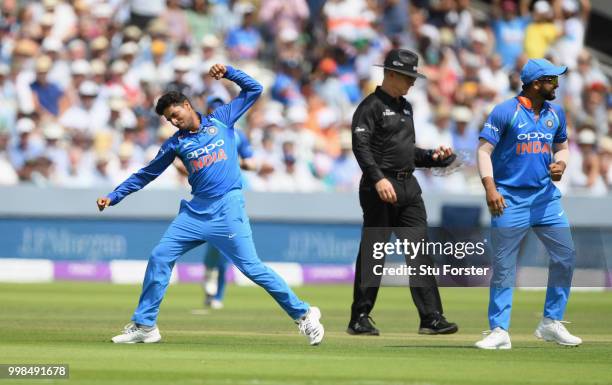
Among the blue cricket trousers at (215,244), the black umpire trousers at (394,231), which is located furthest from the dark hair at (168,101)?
the black umpire trousers at (394,231)

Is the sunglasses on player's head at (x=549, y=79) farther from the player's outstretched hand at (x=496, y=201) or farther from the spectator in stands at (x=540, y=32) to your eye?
the spectator in stands at (x=540, y=32)

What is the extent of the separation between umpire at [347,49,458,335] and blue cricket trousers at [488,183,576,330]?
135cm

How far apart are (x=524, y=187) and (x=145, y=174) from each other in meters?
3.28

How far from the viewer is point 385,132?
1330 cm

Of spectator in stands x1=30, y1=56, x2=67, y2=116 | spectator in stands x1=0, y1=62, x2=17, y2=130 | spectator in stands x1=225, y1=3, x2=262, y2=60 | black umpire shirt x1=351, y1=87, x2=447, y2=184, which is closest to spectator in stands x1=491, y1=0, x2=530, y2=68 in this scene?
spectator in stands x1=225, y1=3, x2=262, y2=60

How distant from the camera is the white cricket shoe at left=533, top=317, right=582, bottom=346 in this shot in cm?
1227

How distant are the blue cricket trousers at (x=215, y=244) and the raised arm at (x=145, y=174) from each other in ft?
1.34

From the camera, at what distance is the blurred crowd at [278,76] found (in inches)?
938

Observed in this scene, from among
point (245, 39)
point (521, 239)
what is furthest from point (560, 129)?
point (245, 39)

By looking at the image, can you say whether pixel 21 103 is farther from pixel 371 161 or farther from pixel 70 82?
pixel 371 161

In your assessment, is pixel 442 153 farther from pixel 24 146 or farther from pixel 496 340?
pixel 24 146

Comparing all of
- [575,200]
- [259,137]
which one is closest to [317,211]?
[259,137]

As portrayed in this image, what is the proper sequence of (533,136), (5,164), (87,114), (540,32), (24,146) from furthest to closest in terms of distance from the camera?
(540,32)
(87,114)
(24,146)
(5,164)
(533,136)

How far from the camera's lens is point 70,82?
81.0 ft
